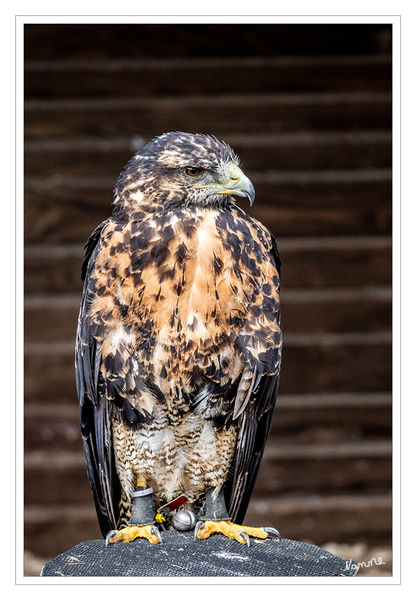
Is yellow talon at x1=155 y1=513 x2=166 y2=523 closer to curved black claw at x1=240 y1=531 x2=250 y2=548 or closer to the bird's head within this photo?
curved black claw at x1=240 y1=531 x2=250 y2=548

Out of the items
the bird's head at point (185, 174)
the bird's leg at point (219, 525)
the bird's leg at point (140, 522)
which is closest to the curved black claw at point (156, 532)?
the bird's leg at point (140, 522)

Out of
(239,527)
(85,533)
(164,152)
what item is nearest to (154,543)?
(239,527)

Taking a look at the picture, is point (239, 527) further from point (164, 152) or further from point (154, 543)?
point (164, 152)

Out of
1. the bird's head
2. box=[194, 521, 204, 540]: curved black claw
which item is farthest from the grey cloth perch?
the bird's head

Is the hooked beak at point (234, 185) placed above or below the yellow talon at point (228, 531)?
above

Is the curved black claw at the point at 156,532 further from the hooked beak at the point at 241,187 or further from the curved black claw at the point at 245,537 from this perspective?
the hooked beak at the point at 241,187

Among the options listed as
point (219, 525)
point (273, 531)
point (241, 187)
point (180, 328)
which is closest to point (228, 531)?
point (219, 525)
